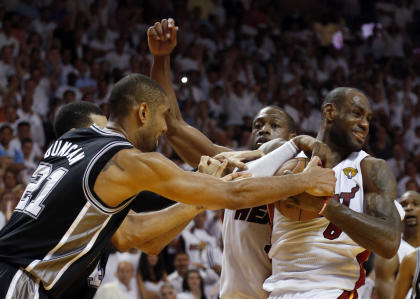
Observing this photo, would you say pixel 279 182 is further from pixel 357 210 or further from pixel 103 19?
pixel 103 19

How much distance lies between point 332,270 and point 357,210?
1.23ft

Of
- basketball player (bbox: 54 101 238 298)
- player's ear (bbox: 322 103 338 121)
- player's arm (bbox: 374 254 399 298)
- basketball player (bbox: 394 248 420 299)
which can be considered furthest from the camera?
player's arm (bbox: 374 254 399 298)

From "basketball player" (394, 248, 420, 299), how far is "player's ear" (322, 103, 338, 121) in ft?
6.72

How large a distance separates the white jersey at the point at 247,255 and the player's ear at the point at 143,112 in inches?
41.5

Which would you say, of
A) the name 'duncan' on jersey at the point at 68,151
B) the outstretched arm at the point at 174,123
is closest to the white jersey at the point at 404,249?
the outstretched arm at the point at 174,123

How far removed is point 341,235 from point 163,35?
6.34ft

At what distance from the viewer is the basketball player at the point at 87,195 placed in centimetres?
323

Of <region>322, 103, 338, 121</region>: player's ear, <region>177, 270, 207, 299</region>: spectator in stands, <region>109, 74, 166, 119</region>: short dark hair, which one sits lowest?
<region>177, 270, 207, 299</region>: spectator in stands

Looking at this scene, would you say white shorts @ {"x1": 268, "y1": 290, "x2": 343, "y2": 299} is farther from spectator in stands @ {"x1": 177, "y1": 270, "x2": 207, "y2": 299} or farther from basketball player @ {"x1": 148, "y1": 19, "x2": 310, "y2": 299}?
spectator in stands @ {"x1": 177, "y1": 270, "x2": 207, "y2": 299}

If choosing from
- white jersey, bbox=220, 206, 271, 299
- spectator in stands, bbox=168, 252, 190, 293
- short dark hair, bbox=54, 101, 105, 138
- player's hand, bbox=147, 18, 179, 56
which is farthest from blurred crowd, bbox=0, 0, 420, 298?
white jersey, bbox=220, 206, 271, 299

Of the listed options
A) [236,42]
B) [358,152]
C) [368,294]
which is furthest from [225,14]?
[358,152]

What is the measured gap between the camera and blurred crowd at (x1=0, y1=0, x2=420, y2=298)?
9422 mm

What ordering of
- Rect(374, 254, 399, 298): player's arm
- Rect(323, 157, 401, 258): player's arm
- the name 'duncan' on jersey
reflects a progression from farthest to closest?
Rect(374, 254, 399, 298): player's arm
Rect(323, 157, 401, 258): player's arm
the name 'duncan' on jersey

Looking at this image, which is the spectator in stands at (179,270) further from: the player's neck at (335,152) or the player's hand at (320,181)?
the player's hand at (320,181)
